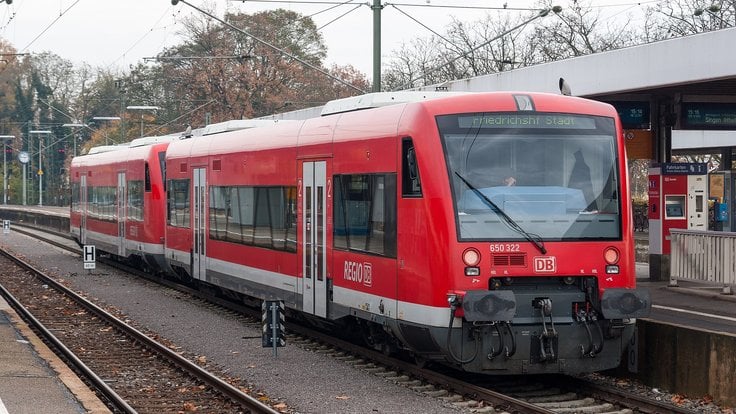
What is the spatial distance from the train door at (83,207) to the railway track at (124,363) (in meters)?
12.8

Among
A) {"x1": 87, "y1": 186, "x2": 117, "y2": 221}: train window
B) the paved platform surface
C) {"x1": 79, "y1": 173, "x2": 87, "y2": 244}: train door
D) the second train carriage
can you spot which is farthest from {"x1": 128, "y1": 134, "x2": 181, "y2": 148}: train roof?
the paved platform surface

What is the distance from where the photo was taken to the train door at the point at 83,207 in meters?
36.9

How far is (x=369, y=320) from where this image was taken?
13539mm

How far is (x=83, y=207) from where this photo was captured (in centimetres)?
3719

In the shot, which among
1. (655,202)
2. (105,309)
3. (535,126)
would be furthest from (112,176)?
(535,126)

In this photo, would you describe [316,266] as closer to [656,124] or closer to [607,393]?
[607,393]

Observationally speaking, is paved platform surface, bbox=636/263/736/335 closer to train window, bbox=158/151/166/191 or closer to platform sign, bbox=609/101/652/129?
platform sign, bbox=609/101/652/129

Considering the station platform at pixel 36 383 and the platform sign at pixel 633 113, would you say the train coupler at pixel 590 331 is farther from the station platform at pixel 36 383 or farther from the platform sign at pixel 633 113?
the platform sign at pixel 633 113

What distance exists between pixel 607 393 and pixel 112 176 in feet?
74.1

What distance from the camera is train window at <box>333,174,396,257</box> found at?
41.9 ft

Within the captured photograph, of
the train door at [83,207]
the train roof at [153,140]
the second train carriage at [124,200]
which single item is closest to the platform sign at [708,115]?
the second train carriage at [124,200]

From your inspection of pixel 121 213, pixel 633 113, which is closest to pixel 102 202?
pixel 121 213

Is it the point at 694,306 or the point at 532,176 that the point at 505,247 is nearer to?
the point at 532,176

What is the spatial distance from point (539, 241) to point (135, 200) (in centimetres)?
1845
